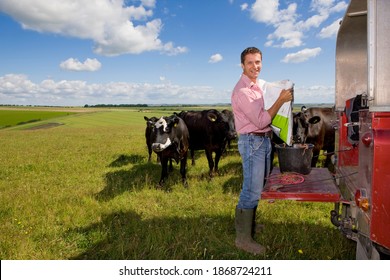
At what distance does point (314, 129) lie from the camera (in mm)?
8805

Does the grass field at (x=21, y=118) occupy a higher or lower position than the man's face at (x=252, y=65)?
lower

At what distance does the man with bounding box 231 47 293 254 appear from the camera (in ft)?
11.1

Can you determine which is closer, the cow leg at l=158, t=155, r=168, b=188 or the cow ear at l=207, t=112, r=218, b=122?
the cow leg at l=158, t=155, r=168, b=188

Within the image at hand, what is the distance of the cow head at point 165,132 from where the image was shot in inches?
286

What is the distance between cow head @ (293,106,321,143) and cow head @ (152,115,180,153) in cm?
294

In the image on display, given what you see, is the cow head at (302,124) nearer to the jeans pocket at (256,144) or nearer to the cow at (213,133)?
the cow at (213,133)

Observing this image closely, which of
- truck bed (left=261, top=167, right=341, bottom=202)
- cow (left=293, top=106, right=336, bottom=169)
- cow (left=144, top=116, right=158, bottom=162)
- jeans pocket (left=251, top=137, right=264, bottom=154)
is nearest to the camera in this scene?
truck bed (left=261, top=167, right=341, bottom=202)

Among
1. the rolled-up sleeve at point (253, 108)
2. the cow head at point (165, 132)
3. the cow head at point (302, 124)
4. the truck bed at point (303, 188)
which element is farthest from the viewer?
the cow head at point (302, 124)

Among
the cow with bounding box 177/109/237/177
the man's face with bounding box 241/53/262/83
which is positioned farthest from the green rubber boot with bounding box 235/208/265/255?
the cow with bounding box 177/109/237/177

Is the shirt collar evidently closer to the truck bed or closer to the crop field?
the truck bed

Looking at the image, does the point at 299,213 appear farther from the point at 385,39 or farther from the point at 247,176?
the point at 385,39

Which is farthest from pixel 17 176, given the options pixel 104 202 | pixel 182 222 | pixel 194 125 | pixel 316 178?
pixel 316 178

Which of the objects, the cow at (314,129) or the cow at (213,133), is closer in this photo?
the cow at (314,129)

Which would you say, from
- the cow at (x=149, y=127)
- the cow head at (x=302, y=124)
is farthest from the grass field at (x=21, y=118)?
the cow head at (x=302, y=124)
